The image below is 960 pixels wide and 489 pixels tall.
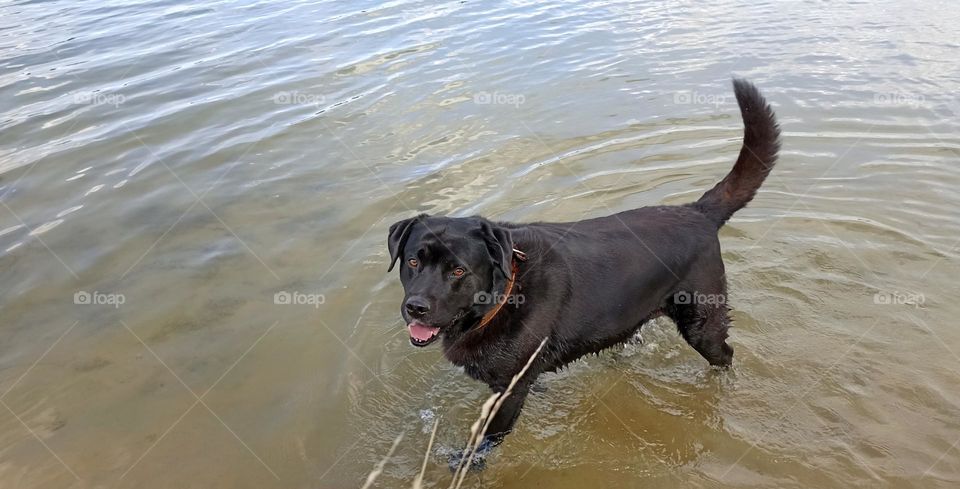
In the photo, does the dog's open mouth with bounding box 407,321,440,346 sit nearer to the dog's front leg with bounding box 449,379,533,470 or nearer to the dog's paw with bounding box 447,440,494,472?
the dog's front leg with bounding box 449,379,533,470

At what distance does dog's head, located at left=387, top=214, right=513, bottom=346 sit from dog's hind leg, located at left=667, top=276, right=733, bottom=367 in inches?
53.5

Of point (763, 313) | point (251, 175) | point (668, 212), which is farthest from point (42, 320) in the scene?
point (763, 313)

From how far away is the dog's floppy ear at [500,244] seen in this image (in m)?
3.58

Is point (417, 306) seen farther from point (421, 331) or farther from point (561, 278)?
point (561, 278)

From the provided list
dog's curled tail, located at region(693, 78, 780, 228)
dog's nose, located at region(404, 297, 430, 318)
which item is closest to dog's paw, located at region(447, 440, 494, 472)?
dog's nose, located at region(404, 297, 430, 318)

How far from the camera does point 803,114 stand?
871 cm

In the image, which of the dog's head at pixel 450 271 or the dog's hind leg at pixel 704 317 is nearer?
the dog's head at pixel 450 271

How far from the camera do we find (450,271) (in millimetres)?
3662

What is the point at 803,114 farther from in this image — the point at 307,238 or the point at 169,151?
the point at 169,151

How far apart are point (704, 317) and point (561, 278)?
1144mm

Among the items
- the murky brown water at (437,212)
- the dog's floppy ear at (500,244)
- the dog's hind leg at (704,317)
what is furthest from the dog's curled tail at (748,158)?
the dog's floppy ear at (500,244)

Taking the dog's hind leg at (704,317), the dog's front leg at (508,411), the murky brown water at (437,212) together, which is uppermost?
the dog's hind leg at (704,317)

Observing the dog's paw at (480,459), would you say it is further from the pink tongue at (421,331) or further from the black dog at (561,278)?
the pink tongue at (421,331)

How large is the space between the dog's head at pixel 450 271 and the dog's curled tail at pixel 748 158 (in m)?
1.60
